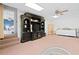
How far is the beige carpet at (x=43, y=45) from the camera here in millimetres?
1840

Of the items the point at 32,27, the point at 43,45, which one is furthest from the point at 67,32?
the point at 32,27

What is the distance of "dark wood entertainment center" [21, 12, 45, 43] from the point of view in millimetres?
2023

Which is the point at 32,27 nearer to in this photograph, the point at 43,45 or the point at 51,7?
the point at 43,45

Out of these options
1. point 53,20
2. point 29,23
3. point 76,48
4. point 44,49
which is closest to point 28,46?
point 44,49

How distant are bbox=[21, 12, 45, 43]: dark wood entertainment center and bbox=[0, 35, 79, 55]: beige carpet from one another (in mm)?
102

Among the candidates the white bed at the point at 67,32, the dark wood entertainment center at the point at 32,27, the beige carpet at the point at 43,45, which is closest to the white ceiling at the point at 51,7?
the dark wood entertainment center at the point at 32,27

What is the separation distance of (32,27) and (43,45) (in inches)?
15.6

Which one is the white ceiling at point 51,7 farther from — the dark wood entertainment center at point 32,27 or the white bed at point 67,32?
the white bed at point 67,32

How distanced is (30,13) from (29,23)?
284 mm

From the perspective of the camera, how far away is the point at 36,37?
214cm

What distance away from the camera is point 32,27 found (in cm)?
215
